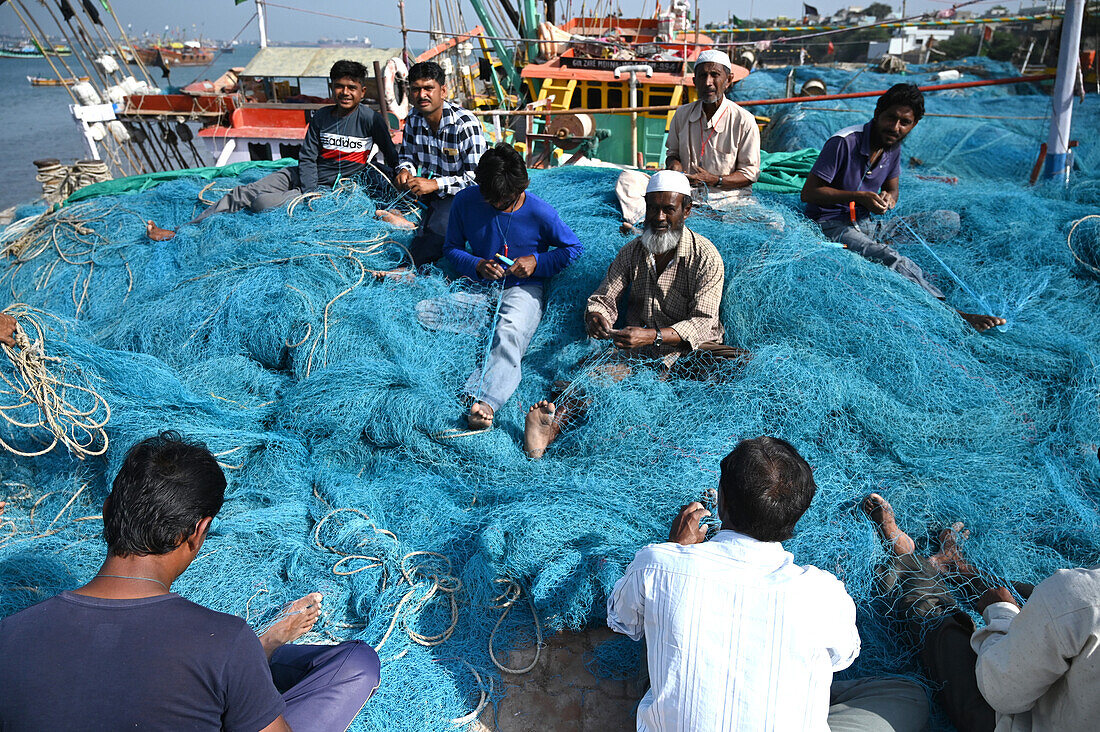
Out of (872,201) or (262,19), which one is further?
(262,19)

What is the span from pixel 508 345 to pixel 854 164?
263 centimetres

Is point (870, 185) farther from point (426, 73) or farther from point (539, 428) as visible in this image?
point (426, 73)

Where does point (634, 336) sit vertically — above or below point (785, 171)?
below

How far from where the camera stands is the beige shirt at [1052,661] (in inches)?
63.5

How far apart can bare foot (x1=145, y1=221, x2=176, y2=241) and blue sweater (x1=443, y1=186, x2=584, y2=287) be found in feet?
7.55

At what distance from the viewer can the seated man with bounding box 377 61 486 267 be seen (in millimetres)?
A: 4906

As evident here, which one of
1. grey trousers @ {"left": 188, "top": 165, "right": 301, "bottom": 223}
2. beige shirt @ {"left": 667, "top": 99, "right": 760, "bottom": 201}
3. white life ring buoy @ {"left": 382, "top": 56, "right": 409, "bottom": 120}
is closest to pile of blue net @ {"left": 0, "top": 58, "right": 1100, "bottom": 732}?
grey trousers @ {"left": 188, "top": 165, "right": 301, "bottom": 223}

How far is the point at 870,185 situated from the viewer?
4.67 metres

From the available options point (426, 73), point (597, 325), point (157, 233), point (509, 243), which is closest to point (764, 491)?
point (597, 325)

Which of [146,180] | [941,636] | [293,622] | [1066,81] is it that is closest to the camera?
[941,636]

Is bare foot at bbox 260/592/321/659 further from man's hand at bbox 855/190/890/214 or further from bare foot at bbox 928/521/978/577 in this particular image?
man's hand at bbox 855/190/890/214

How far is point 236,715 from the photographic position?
1.70m

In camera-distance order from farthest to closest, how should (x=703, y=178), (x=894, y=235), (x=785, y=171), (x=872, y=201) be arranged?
1. (x=785, y=171)
2. (x=703, y=178)
3. (x=894, y=235)
4. (x=872, y=201)

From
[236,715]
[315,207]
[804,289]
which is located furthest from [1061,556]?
[315,207]
